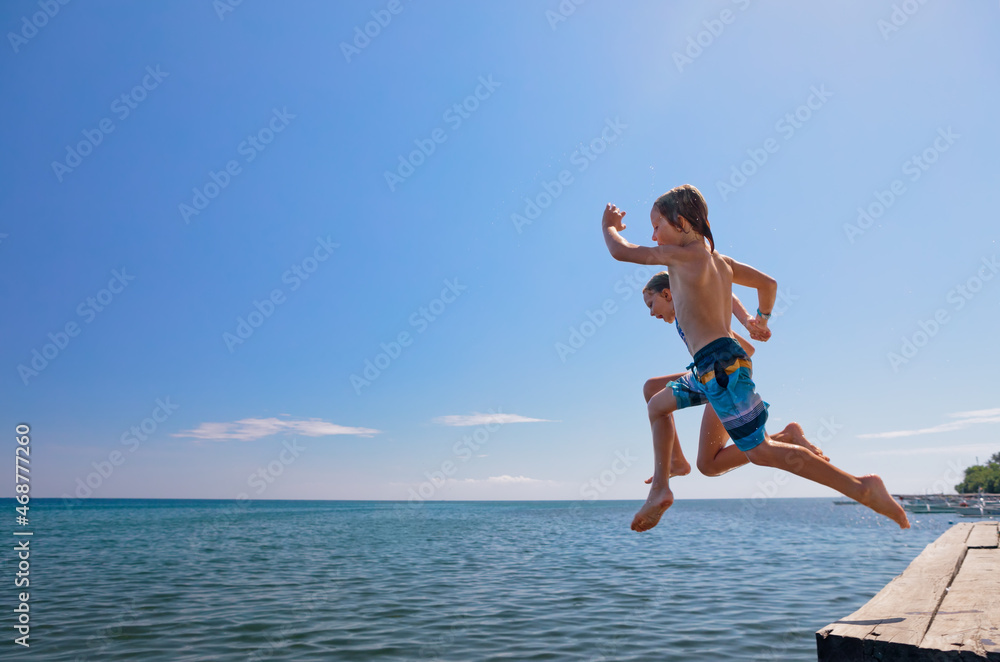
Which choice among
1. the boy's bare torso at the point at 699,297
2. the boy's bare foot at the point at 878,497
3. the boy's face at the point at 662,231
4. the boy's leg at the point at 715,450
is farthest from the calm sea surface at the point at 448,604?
the boy's face at the point at 662,231

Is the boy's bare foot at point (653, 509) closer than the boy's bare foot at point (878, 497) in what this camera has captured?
No

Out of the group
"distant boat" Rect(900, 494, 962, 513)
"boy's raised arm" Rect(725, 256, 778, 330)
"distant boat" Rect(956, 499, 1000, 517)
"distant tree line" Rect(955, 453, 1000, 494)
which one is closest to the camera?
"boy's raised arm" Rect(725, 256, 778, 330)

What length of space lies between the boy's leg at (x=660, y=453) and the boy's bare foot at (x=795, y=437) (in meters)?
0.68

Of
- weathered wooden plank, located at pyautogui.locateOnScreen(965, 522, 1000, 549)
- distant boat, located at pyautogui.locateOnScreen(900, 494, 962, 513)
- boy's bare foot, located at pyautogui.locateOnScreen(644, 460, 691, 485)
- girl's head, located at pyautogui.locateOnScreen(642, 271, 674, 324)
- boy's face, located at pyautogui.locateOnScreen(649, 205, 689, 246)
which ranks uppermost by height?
boy's face, located at pyautogui.locateOnScreen(649, 205, 689, 246)

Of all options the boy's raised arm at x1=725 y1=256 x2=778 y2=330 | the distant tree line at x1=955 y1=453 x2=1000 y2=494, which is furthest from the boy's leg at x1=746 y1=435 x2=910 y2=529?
the distant tree line at x1=955 y1=453 x2=1000 y2=494

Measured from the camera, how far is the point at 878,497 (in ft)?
12.2

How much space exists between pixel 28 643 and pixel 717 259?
12024 mm

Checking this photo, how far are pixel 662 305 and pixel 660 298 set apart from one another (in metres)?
0.05

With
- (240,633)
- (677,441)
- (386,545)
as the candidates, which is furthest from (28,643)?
(386,545)

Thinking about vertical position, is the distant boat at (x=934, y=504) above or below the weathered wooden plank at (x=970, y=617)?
below

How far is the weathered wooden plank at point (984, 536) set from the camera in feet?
17.6

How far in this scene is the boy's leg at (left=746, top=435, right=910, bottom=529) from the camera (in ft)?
11.8

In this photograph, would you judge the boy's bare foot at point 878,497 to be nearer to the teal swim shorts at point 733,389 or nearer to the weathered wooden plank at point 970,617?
the weathered wooden plank at point 970,617

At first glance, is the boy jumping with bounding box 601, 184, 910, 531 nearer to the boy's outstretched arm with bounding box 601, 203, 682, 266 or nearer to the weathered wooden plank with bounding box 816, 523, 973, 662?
the boy's outstretched arm with bounding box 601, 203, 682, 266
